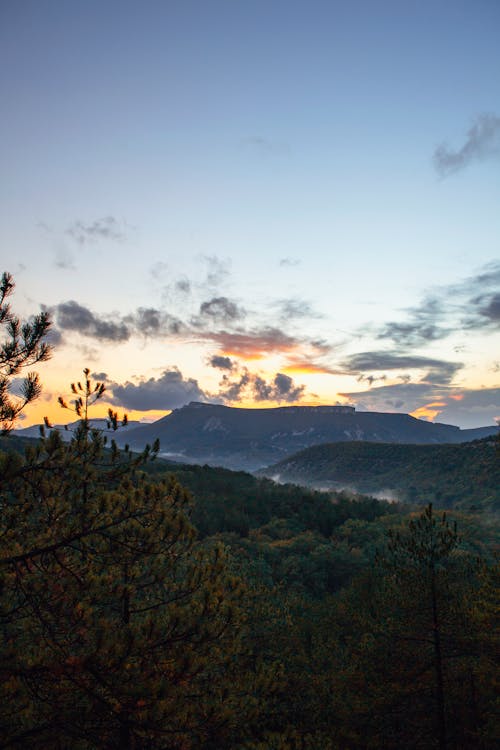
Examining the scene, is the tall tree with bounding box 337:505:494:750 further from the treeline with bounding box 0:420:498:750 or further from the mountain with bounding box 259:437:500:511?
the mountain with bounding box 259:437:500:511

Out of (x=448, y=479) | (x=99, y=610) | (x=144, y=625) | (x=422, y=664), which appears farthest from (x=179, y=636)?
(x=448, y=479)

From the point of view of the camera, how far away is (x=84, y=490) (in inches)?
350

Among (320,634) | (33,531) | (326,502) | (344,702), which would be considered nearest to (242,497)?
(326,502)

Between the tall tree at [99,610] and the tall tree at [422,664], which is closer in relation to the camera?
the tall tree at [99,610]

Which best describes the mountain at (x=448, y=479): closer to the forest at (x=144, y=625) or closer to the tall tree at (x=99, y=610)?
the forest at (x=144, y=625)

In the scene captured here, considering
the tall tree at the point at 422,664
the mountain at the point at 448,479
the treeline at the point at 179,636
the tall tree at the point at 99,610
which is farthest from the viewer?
the mountain at the point at 448,479

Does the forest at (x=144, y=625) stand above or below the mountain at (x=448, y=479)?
above

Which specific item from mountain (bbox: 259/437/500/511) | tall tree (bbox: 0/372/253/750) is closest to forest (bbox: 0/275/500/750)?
tall tree (bbox: 0/372/253/750)

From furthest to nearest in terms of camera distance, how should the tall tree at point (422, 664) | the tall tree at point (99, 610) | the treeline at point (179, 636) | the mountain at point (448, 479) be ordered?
the mountain at point (448, 479), the tall tree at point (422, 664), the treeline at point (179, 636), the tall tree at point (99, 610)

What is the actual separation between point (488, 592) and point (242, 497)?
86016mm

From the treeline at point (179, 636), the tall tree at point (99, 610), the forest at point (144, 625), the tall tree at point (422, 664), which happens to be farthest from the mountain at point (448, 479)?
the tall tree at point (99, 610)

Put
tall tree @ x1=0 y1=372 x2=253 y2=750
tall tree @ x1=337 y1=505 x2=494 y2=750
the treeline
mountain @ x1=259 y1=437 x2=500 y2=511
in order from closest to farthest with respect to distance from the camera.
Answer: tall tree @ x1=0 y1=372 x2=253 y2=750 → the treeline → tall tree @ x1=337 y1=505 x2=494 y2=750 → mountain @ x1=259 y1=437 x2=500 y2=511

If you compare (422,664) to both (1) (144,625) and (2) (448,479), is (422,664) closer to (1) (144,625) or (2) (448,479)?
(1) (144,625)

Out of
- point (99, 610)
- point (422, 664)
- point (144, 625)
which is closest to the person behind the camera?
point (144, 625)
